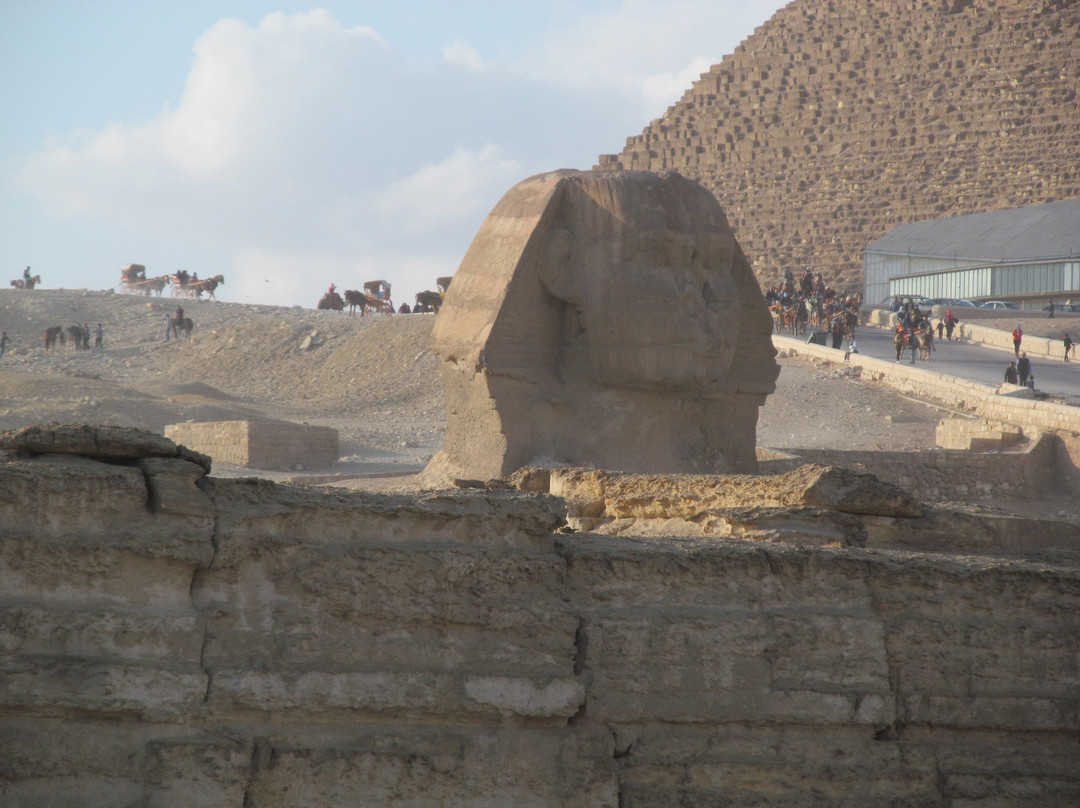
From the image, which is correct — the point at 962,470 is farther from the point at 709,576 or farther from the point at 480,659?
the point at 480,659

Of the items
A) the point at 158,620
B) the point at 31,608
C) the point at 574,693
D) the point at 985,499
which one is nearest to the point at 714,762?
the point at 574,693

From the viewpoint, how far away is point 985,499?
15.6 metres

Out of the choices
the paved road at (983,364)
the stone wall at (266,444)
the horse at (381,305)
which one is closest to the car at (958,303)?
the paved road at (983,364)

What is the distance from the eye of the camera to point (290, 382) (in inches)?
1107

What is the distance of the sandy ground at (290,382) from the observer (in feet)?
58.5

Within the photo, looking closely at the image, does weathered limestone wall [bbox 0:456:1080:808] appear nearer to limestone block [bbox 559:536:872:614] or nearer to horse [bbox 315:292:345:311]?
limestone block [bbox 559:536:872:614]

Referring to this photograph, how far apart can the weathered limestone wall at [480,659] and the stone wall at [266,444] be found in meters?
9.96

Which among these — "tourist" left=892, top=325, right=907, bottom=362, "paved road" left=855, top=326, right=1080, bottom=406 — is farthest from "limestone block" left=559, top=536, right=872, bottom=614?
"tourist" left=892, top=325, right=907, bottom=362

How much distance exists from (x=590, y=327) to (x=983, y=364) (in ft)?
63.4

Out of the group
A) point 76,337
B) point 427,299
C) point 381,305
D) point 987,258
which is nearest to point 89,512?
point 76,337

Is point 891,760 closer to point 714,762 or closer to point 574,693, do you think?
point 714,762

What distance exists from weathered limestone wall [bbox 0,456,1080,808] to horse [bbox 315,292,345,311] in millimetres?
35089

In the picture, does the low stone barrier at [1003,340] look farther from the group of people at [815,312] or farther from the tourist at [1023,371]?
the tourist at [1023,371]

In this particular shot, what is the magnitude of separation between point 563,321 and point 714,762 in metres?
4.05
